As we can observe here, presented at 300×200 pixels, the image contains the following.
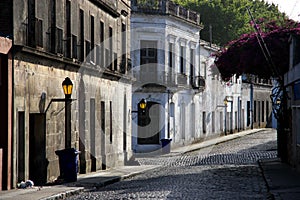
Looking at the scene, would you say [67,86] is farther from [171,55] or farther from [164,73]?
[171,55]

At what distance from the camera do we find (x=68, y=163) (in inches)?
834

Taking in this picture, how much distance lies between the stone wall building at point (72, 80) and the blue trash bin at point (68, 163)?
0.32 m

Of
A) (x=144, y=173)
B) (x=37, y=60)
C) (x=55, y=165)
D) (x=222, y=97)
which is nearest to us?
(x=37, y=60)

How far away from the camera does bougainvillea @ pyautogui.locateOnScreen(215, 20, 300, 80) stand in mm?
28000

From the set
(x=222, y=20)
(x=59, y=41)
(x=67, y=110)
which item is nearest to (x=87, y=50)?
(x=59, y=41)

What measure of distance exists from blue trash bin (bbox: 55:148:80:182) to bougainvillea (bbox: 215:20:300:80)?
894 cm

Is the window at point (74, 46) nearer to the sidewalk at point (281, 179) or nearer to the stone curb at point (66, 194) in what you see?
the stone curb at point (66, 194)

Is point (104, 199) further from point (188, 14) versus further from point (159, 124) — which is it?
point (188, 14)

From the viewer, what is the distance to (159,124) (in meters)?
42.3

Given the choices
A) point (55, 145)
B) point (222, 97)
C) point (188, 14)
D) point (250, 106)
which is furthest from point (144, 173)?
point (250, 106)

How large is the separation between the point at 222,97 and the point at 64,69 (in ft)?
122

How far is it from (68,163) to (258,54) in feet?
32.3

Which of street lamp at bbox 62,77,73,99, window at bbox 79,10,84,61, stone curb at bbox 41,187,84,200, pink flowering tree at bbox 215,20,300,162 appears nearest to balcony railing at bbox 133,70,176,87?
pink flowering tree at bbox 215,20,300,162

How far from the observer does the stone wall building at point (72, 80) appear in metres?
19.1
